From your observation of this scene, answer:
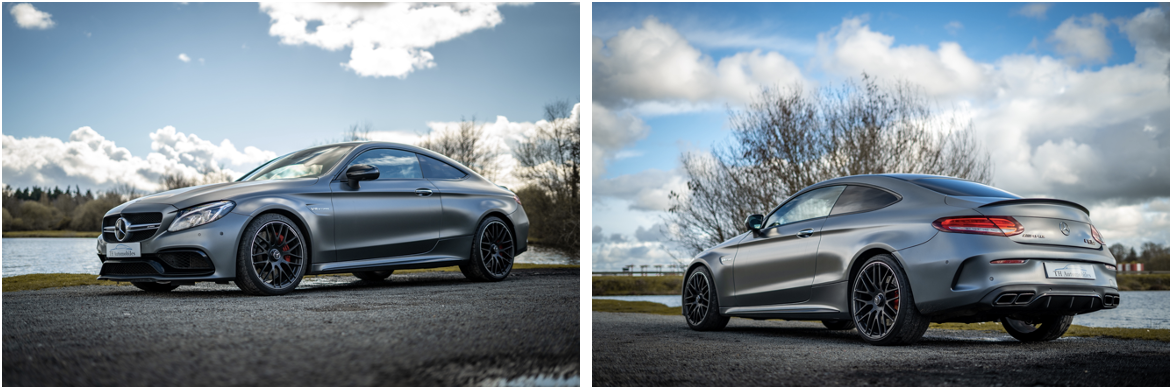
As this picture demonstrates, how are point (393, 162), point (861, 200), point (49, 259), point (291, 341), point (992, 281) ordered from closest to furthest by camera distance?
point (291, 341), point (992, 281), point (861, 200), point (393, 162), point (49, 259)

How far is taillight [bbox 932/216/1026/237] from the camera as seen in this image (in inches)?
187

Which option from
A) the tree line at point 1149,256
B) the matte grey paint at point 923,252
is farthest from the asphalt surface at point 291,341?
the tree line at point 1149,256

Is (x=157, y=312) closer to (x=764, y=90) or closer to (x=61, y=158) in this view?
(x=61, y=158)

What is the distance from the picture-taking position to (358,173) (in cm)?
644

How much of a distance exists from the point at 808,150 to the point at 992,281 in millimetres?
16584

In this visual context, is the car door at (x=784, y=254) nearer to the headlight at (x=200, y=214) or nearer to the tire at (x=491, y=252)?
the tire at (x=491, y=252)

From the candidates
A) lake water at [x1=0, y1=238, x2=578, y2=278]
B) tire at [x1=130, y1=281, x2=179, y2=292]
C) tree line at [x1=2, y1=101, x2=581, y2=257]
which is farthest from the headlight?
tree line at [x1=2, y1=101, x2=581, y2=257]

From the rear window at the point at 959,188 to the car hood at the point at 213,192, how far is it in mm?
4948

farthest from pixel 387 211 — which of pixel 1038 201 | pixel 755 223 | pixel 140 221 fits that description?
pixel 1038 201

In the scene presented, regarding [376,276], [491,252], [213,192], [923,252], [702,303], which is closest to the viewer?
[923,252]

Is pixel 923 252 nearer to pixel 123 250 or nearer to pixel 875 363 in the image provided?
pixel 875 363

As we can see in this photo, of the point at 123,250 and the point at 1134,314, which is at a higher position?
the point at 123,250

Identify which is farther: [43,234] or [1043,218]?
[43,234]

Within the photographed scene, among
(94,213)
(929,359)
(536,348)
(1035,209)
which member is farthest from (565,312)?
(94,213)
